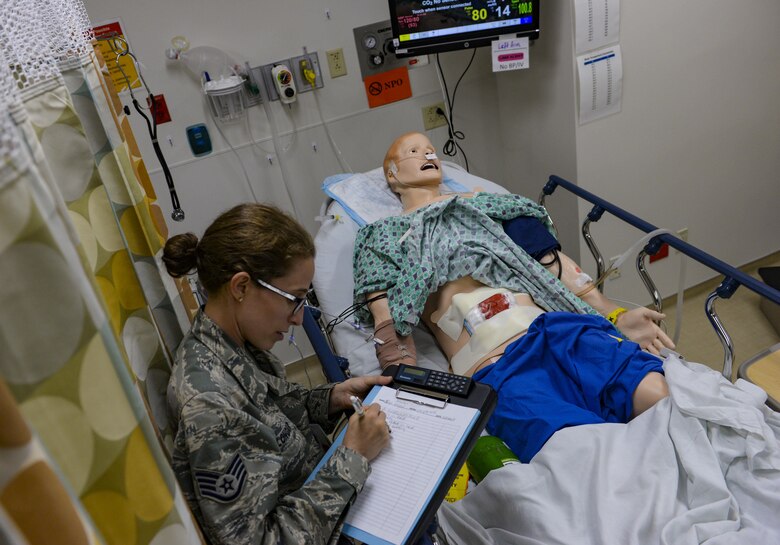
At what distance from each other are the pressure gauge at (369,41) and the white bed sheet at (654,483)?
224 cm

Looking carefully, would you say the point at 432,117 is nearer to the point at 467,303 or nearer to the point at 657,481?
the point at 467,303

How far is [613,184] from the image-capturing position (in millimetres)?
2896

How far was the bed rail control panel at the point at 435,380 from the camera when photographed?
50.3 inches

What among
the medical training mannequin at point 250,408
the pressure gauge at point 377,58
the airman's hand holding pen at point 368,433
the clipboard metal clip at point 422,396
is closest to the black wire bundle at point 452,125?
the pressure gauge at point 377,58

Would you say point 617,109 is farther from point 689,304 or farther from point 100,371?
point 100,371

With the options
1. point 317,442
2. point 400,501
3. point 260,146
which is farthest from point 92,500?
point 260,146

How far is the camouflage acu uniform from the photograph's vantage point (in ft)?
3.37

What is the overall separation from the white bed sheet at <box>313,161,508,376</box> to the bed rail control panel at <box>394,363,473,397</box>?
0.76 metres

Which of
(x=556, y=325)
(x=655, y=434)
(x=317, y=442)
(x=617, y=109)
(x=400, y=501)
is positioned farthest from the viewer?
(x=617, y=109)

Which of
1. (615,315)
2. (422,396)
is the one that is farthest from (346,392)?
(615,315)

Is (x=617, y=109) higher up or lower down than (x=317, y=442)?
higher up

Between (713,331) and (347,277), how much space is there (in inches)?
80.5

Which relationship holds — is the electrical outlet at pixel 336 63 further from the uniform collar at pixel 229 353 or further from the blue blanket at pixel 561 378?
the uniform collar at pixel 229 353

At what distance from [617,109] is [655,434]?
1.86 meters
